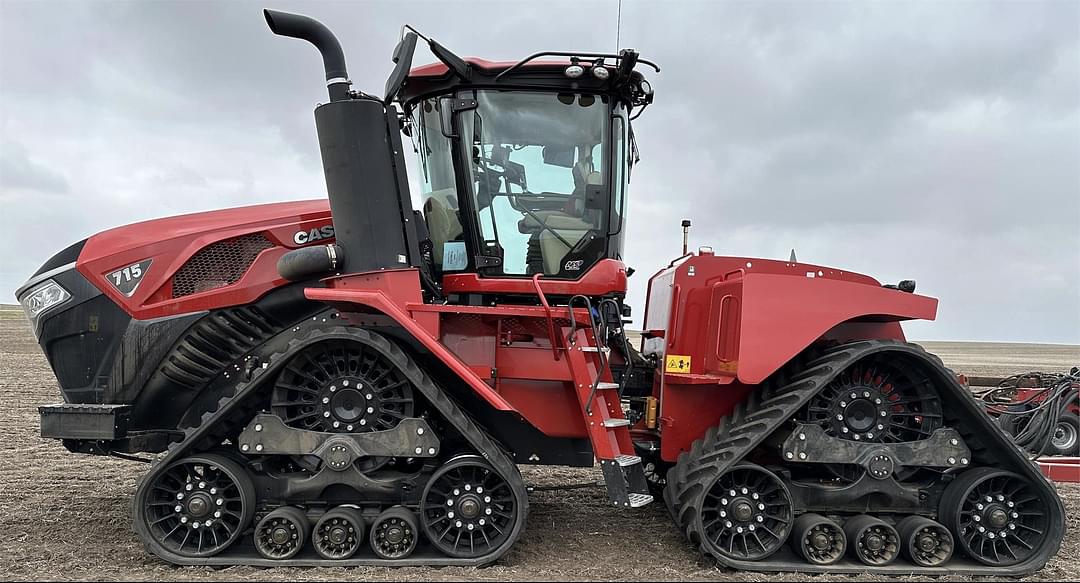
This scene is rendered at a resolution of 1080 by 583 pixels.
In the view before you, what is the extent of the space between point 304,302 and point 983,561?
501 centimetres

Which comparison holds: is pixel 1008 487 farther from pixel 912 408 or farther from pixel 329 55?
pixel 329 55

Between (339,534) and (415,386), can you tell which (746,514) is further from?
(339,534)

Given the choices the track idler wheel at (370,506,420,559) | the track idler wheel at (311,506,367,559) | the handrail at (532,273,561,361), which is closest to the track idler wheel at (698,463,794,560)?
the handrail at (532,273,561,361)

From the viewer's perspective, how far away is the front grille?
5.04m

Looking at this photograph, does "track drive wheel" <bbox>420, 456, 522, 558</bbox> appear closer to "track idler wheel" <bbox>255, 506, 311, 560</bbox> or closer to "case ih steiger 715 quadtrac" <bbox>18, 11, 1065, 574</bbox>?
"case ih steiger 715 quadtrac" <bbox>18, 11, 1065, 574</bbox>

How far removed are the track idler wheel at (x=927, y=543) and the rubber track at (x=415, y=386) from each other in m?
2.57

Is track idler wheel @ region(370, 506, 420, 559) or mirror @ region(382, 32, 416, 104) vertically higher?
mirror @ region(382, 32, 416, 104)

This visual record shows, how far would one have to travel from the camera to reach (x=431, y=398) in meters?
4.52

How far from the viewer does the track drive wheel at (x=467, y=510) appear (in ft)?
14.9

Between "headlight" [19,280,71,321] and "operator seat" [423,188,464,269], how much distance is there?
259 cm

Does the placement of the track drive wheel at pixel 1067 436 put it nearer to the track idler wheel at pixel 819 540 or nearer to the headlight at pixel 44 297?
the track idler wheel at pixel 819 540

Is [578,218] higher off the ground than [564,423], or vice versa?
[578,218]

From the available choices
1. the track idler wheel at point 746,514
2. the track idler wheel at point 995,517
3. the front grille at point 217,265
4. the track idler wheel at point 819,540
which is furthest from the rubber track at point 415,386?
the track idler wheel at point 995,517

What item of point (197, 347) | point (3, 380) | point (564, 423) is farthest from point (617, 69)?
point (3, 380)
